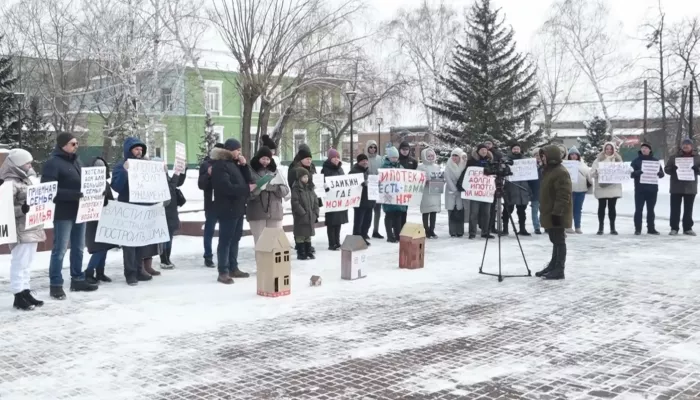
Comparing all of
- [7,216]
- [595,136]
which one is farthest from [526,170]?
[595,136]

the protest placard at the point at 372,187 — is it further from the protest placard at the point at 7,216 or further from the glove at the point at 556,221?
the protest placard at the point at 7,216

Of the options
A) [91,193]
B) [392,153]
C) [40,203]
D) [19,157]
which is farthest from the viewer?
[392,153]

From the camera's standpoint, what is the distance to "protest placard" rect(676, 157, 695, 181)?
13.6 m

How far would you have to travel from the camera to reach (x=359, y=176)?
12305 mm

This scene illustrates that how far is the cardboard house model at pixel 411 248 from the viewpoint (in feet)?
32.6

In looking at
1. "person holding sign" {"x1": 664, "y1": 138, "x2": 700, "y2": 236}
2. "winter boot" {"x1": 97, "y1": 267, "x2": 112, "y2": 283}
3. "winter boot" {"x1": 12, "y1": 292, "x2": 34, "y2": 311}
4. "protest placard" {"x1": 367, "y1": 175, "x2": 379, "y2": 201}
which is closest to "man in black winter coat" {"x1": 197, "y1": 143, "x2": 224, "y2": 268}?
"winter boot" {"x1": 97, "y1": 267, "x2": 112, "y2": 283}

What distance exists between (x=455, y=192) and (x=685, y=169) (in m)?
4.68

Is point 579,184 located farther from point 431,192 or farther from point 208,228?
point 208,228

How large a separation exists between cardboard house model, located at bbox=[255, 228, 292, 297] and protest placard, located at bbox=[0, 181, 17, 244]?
2.60 meters

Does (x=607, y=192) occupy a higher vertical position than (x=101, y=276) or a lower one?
higher

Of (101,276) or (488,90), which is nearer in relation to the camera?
(101,276)

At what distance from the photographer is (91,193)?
8109 mm

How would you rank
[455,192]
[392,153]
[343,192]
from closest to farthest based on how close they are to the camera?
[343,192], [392,153], [455,192]

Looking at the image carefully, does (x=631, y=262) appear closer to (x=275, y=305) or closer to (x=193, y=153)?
(x=275, y=305)
